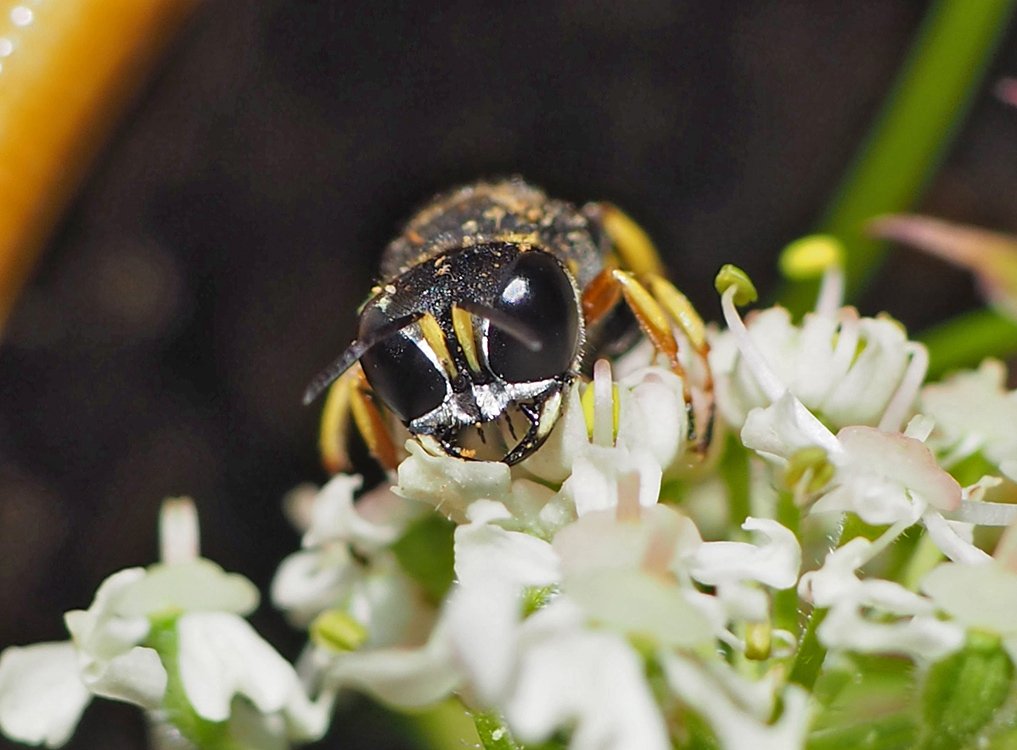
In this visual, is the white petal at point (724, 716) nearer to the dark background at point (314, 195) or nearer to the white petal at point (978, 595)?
the white petal at point (978, 595)

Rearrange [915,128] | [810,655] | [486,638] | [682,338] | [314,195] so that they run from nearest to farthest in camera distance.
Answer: [486,638] → [810,655] → [682,338] → [915,128] → [314,195]

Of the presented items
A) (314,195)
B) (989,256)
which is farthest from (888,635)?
(314,195)

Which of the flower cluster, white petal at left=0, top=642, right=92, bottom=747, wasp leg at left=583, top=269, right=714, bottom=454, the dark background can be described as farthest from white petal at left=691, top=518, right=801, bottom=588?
the dark background

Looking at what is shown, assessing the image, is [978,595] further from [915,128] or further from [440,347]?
[915,128]

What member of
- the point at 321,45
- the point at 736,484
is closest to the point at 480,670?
the point at 736,484

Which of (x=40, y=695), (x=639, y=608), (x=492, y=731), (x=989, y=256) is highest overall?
(x=989, y=256)

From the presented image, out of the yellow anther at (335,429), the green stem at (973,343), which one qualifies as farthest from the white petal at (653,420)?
the green stem at (973,343)
